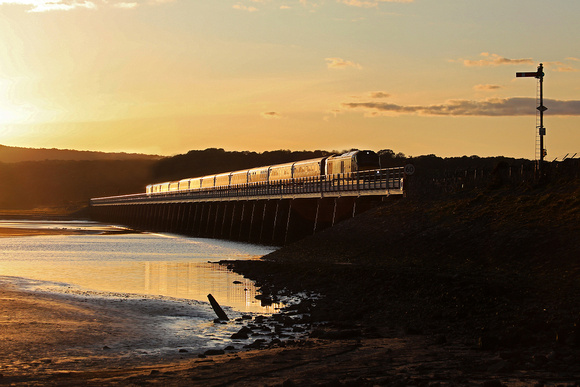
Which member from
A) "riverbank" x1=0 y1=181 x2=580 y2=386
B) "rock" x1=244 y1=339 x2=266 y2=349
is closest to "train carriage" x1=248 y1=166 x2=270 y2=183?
"riverbank" x1=0 y1=181 x2=580 y2=386

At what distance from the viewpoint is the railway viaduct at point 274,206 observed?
4556 cm

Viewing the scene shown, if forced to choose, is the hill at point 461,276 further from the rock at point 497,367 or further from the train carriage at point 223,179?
the train carriage at point 223,179

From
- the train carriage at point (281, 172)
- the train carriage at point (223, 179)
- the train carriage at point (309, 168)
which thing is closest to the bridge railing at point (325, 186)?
the train carriage at point (309, 168)

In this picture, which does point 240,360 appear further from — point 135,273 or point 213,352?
point 135,273

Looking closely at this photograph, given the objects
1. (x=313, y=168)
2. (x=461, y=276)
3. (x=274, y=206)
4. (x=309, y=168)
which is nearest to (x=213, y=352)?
(x=461, y=276)

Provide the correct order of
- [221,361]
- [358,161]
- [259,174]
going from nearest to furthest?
[221,361] → [358,161] → [259,174]

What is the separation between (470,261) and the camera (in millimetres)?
26281

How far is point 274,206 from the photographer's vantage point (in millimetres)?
64875

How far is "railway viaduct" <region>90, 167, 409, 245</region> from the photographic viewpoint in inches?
1794

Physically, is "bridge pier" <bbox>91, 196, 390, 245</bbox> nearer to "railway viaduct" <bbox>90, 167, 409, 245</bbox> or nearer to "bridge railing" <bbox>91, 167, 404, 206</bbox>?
"railway viaduct" <bbox>90, 167, 409, 245</bbox>

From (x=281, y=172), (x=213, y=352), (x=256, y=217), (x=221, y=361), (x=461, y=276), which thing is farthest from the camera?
(x=281, y=172)

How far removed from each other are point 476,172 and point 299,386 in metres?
29.4

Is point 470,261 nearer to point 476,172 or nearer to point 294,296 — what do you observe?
point 294,296

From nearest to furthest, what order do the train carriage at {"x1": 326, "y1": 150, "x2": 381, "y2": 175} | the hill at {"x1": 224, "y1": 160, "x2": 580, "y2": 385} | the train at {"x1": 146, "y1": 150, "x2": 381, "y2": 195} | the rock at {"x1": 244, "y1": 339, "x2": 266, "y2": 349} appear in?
the hill at {"x1": 224, "y1": 160, "x2": 580, "y2": 385} < the rock at {"x1": 244, "y1": 339, "x2": 266, "y2": 349} < the train carriage at {"x1": 326, "y1": 150, "x2": 381, "y2": 175} < the train at {"x1": 146, "y1": 150, "x2": 381, "y2": 195}
